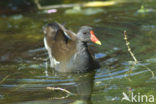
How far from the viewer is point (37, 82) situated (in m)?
5.35

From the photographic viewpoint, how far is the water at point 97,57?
15.4 feet

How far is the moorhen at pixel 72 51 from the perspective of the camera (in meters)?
5.77

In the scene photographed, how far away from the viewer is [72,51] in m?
5.94

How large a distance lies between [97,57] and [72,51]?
1.79 ft

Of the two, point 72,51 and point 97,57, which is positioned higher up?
point 72,51

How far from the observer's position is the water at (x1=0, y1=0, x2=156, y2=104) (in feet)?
15.4

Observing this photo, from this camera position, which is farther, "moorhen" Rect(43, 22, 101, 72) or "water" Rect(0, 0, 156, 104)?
"moorhen" Rect(43, 22, 101, 72)

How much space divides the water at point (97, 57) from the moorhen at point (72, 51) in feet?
0.44

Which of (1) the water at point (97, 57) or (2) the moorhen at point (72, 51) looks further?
(2) the moorhen at point (72, 51)

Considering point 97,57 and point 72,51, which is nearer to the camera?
point 72,51

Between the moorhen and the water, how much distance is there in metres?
0.14

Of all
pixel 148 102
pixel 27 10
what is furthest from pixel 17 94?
pixel 27 10

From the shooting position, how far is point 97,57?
628 cm

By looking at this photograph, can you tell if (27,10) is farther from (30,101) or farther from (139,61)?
(30,101)
